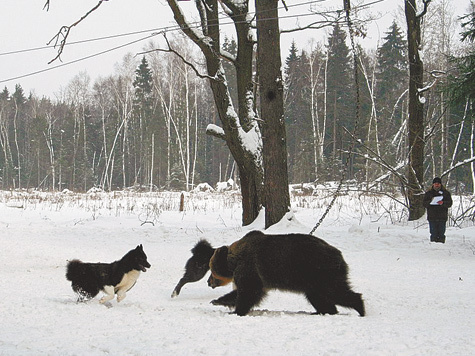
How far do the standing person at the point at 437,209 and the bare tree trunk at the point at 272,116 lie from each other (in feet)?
11.8

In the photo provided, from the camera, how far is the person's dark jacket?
38.9 ft

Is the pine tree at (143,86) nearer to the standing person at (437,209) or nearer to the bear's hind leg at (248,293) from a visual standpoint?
the standing person at (437,209)

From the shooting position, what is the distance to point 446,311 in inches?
219

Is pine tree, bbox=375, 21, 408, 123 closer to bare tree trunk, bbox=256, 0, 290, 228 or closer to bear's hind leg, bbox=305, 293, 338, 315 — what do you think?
bare tree trunk, bbox=256, 0, 290, 228

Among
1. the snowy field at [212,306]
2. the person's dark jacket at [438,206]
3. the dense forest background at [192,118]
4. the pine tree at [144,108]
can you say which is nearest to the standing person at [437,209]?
the person's dark jacket at [438,206]

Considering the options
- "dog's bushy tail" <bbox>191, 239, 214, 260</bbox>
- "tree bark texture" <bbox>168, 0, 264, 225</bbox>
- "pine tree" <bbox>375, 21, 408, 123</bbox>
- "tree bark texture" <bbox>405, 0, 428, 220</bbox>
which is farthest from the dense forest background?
"dog's bushy tail" <bbox>191, 239, 214, 260</bbox>

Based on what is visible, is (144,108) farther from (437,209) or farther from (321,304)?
(321,304)

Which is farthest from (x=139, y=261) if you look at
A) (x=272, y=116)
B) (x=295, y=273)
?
(x=272, y=116)

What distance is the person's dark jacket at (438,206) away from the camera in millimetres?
11844

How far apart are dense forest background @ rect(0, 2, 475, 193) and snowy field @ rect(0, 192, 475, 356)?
1983 centimetres

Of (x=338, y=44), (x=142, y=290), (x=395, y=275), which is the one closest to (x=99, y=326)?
(x=142, y=290)

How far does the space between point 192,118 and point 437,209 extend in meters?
41.5

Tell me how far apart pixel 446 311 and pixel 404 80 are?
40.2 metres

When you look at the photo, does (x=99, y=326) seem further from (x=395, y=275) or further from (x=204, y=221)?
(x=204, y=221)
